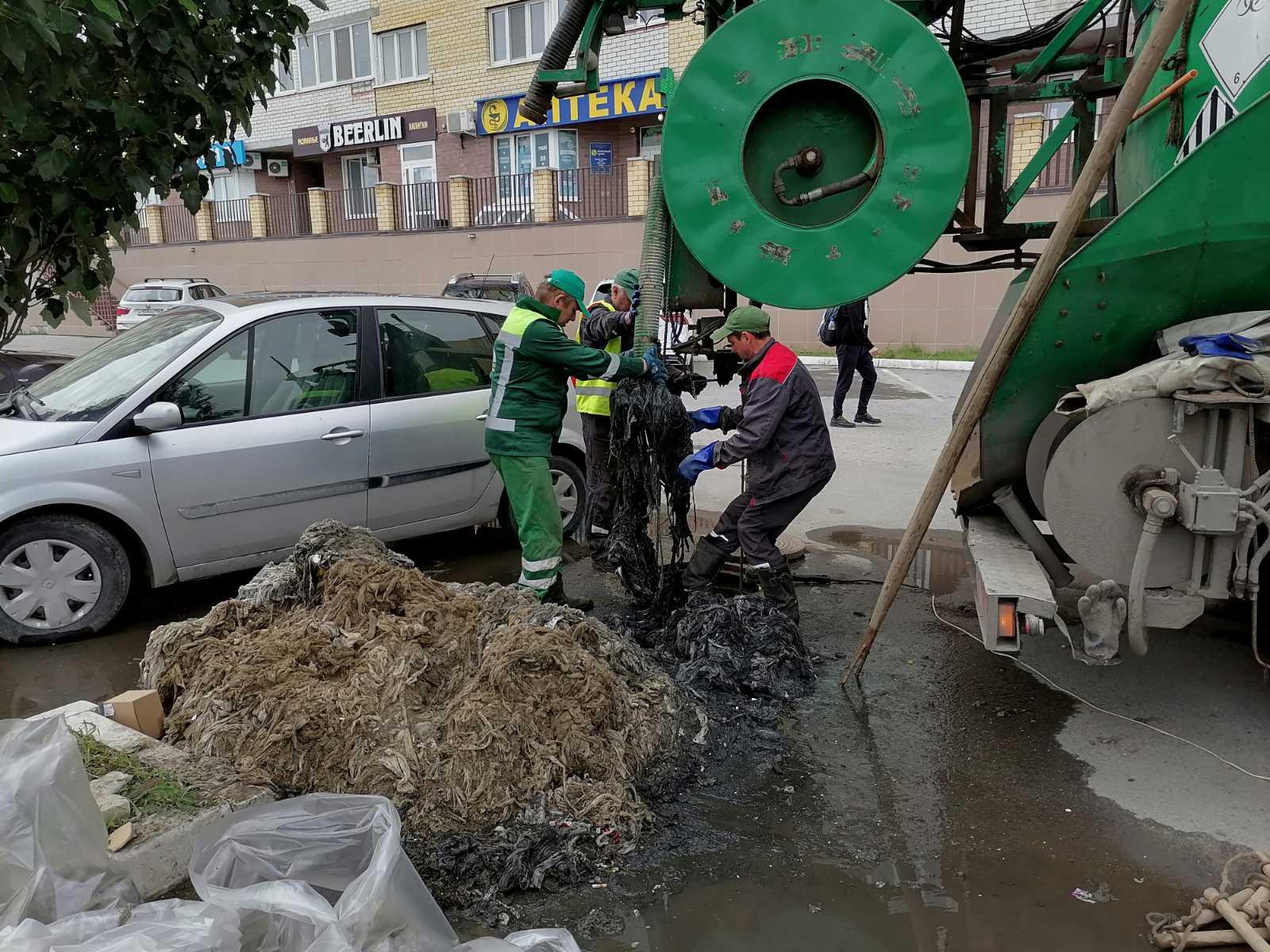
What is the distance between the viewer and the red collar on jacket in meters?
4.93

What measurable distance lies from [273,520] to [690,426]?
7.68ft

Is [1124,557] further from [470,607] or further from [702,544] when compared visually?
[470,607]

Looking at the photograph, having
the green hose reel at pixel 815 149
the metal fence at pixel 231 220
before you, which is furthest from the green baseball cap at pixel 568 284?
the metal fence at pixel 231 220

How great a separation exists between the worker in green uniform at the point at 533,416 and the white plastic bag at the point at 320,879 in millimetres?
2599

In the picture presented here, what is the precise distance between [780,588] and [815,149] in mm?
2255

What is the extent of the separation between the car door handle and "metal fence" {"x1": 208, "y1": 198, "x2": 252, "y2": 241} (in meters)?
24.1

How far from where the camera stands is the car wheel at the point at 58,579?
474 cm

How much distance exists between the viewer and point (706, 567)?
5.25 meters

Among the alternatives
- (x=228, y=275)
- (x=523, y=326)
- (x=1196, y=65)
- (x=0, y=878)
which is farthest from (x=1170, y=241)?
(x=228, y=275)

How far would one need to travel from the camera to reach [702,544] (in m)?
5.31

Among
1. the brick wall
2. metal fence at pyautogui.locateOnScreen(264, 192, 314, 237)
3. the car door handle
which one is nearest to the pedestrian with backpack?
the car door handle

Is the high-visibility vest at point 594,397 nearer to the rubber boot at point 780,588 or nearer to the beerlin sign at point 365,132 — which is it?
the rubber boot at point 780,588

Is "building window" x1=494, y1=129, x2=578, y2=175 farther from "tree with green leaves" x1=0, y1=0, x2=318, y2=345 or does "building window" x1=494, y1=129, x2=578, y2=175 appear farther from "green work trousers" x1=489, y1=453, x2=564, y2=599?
"tree with green leaves" x1=0, y1=0, x2=318, y2=345

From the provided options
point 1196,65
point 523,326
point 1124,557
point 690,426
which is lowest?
point 1124,557
